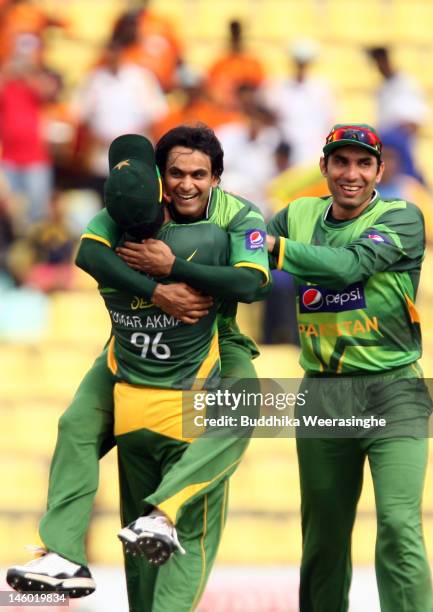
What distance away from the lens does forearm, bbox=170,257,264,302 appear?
4.92 meters

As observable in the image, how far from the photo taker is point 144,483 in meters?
5.20

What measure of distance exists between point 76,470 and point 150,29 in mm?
5399

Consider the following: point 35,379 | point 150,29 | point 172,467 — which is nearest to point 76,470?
point 172,467

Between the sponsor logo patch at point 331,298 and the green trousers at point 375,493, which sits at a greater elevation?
the sponsor logo patch at point 331,298

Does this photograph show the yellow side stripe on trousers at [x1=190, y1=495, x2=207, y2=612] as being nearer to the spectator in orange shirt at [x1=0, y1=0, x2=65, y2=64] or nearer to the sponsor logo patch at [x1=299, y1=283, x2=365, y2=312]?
the sponsor logo patch at [x1=299, y1=283, x2=365, y2=312]

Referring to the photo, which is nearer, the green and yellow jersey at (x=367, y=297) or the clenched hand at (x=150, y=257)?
the clenched hand at (x=150, y=257)

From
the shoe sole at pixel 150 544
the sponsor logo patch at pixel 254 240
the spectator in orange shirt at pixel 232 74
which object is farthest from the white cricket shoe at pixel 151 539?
the spectator in orange shirt at pixel 232 74

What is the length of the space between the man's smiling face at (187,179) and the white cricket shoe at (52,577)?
1.21 meters

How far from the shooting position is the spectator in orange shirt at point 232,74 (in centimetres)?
977

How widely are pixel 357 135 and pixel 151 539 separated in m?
1.58

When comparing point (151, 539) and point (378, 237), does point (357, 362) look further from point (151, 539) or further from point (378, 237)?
point (151, 539)

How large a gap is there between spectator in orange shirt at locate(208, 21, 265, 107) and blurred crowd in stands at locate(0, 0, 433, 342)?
0.04 ft

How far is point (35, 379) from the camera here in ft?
30.8

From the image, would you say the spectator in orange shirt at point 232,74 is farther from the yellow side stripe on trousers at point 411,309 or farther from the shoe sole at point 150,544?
the shoe sole at point 150,544
